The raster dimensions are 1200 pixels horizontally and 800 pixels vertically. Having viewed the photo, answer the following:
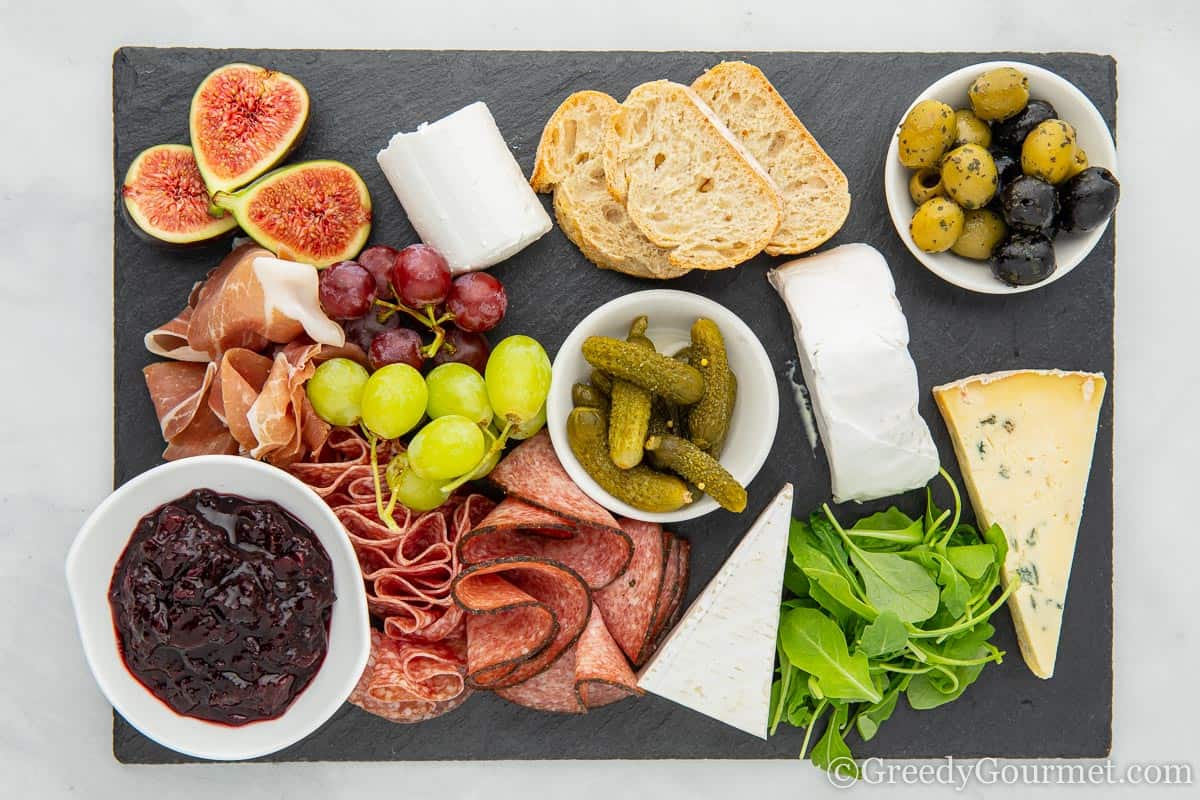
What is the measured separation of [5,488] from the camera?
183 cm

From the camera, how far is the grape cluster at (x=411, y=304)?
1.51 m

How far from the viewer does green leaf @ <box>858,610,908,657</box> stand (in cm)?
153

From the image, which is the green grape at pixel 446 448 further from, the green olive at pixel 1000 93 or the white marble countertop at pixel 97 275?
the green olive at pixel 1000 93

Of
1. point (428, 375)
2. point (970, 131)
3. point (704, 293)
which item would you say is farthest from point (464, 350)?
point (970, 131)

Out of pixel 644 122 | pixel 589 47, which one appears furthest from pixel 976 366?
pixel 589 47

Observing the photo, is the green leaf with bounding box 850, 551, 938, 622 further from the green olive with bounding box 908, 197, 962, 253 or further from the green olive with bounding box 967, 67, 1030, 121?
the green olive with bounding box 967, 67, 1030, 121

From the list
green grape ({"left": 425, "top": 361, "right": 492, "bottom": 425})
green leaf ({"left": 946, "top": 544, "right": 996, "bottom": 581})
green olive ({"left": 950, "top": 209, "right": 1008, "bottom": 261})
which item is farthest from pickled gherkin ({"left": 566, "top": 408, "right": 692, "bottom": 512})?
green olive ({"left": 950, "top": 209, "right": 1008, "bottom": 261})

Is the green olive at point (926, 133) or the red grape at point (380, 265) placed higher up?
the green olive at point (926, 133)

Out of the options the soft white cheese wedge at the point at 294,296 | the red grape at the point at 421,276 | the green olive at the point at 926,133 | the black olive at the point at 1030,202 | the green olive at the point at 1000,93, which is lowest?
the soft white cheese wedge at the point at 294,296

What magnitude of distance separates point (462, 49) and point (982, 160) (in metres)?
0.98

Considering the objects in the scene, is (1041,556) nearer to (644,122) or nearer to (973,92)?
(973,92)

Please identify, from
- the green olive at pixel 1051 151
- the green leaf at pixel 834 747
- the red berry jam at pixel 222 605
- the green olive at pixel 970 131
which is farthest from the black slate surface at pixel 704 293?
the red berry jam at pixel 222 605

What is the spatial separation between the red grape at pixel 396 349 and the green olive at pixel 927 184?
0.90m

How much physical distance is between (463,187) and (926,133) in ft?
2.55
